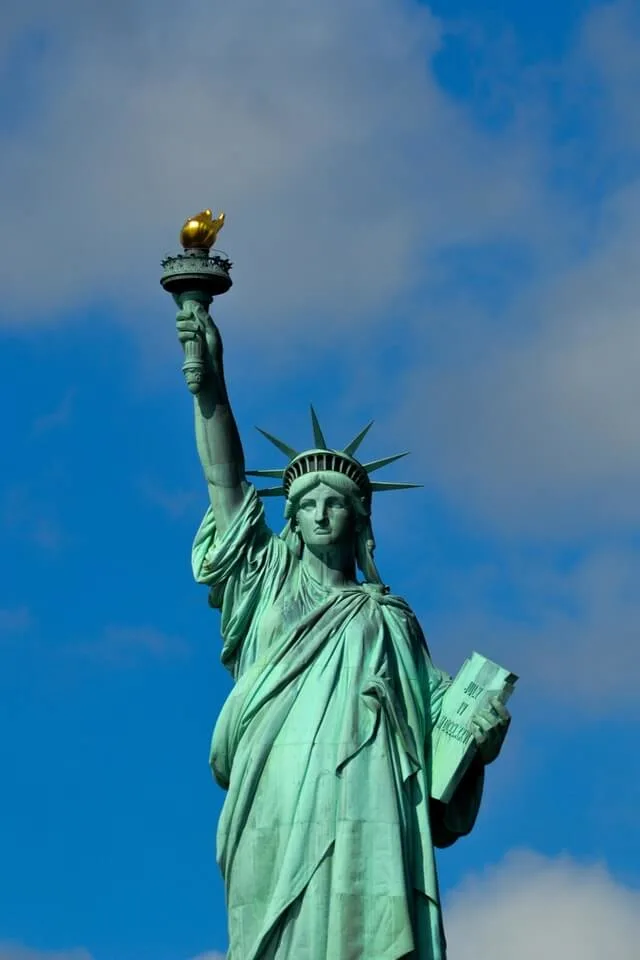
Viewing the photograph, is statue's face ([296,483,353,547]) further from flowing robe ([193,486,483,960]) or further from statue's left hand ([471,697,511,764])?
statue's left hand ([471,697,511,764])

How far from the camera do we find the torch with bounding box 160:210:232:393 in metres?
28.3

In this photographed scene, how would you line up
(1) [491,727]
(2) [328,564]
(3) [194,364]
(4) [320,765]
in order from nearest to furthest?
(4) [320,765], (1) [491,727], (3) [194,364], (2) [328,564]

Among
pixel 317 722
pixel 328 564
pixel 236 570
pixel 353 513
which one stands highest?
pixel 353 513

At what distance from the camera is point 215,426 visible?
28.2m

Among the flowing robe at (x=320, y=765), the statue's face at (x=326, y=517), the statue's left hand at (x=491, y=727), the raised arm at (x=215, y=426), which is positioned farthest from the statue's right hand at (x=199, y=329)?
the statue's left hand at (x=491, y=727)

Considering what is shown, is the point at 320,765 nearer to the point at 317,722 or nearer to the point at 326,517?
the point at 317,722

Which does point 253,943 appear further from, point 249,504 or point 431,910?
point 249,504

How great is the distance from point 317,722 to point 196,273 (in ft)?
14.7

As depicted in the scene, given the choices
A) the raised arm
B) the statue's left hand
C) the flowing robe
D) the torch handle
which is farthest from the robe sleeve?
the statue's left hand

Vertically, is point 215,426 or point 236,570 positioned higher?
point 215,426

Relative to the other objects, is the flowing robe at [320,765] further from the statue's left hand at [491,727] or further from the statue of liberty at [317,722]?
the statue's left hand at [491,727]

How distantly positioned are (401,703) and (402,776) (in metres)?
0.81

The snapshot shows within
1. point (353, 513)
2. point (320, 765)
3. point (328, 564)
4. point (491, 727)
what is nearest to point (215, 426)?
point (353, 513)

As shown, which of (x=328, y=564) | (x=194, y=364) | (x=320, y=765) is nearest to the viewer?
(x=320, y=765)
